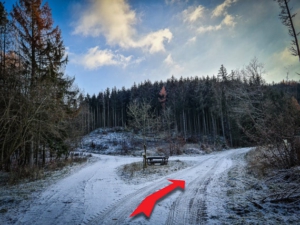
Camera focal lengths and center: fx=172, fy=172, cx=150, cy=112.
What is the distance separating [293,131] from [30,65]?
16.2 m

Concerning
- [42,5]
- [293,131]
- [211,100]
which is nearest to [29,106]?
[42,5]

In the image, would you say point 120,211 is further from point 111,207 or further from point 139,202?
point 139,202

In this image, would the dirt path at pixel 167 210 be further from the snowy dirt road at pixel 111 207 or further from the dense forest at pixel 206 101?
the dense forest at pixel 206 101

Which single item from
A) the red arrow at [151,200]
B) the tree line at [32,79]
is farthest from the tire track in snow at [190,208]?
the tree line at [32,79]

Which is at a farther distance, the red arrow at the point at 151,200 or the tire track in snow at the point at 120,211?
the red arrow at the point at 151,200

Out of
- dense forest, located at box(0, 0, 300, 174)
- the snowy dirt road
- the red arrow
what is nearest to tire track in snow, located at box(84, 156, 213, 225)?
the snowy dirt road

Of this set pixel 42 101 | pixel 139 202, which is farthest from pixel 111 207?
pixel 42 101

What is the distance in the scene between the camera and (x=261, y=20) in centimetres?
1128

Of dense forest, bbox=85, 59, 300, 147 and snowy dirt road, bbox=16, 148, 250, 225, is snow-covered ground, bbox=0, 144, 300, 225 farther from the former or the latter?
dense forest, bbox=85, 59, 300, 147

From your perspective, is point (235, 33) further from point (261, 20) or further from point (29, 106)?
point (29, 106)

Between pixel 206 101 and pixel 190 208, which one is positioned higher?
pixel 206 101

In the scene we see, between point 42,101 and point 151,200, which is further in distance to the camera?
point 42,101

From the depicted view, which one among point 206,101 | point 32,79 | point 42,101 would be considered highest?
point 206,101

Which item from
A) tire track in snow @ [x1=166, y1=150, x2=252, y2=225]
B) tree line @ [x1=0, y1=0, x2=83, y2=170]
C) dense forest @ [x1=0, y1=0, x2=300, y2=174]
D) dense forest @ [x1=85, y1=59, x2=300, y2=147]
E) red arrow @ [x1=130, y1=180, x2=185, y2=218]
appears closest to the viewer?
tire track in snow @ [x1=166, y1=150, x2=252, y2=225]
